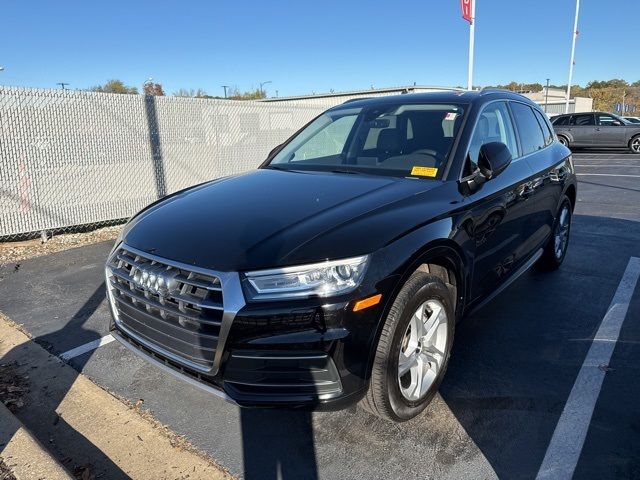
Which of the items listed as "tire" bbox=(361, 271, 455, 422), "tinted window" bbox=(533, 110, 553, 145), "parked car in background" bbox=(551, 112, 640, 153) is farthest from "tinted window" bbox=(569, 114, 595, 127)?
"tire" bbox=(361, 271, 455, 422)

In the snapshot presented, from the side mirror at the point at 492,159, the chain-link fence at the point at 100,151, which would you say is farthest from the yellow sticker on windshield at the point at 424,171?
the chain-link fence at the point at 100,151

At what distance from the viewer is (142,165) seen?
7980 mm

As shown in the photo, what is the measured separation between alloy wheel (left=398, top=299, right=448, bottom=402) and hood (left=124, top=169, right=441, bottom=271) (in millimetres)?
582

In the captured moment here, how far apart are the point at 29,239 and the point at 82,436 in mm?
5184

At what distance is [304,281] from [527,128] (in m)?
3.14

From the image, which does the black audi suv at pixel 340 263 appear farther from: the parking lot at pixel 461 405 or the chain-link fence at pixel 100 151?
the chain-link fence at pixel 100 151

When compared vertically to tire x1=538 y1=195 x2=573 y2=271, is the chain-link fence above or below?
above

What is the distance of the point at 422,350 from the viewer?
2709mm

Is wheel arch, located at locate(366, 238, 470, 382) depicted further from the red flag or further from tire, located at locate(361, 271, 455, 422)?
the red flag

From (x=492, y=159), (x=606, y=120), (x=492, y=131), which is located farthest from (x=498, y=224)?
(x=606, y=120)

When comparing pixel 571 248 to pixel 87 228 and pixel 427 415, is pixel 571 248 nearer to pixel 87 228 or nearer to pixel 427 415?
pixel 427 415

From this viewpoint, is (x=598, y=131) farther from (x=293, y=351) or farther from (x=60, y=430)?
(x=60, y=430)

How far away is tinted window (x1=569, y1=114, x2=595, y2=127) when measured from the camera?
1985 cm

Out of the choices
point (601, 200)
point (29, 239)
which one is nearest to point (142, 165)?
point (29, 239)
